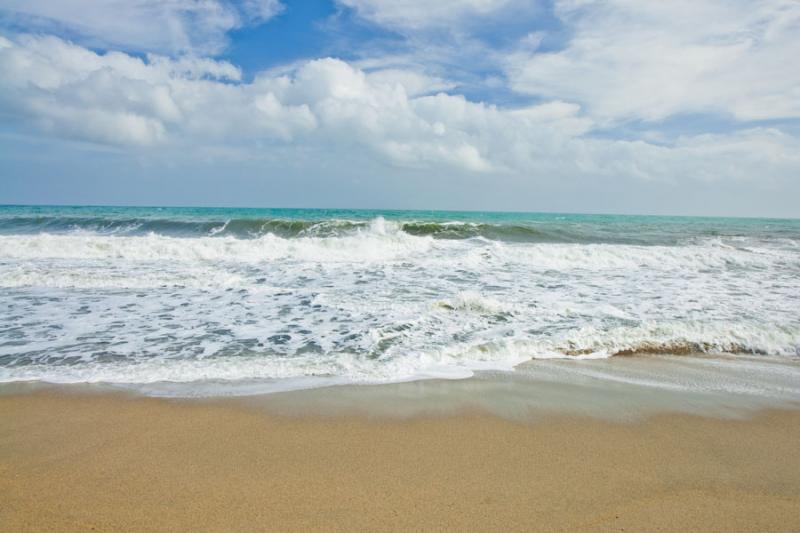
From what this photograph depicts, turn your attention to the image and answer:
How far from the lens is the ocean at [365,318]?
4500 millimetres

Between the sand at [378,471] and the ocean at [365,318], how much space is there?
31.5 inches

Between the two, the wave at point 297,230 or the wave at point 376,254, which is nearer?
the wave at point 376,254

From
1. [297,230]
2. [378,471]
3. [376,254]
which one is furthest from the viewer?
[297,230]

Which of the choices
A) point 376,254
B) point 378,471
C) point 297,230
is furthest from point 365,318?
point 297,230

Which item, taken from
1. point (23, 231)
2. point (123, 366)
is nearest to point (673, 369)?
point (123, 366)

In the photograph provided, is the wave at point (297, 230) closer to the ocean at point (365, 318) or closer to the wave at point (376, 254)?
the wave at point (376, 254)

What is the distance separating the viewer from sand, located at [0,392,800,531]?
2289 mm

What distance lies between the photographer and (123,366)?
175 inches

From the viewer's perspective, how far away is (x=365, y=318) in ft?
20.8

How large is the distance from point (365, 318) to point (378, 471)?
3.68 meters


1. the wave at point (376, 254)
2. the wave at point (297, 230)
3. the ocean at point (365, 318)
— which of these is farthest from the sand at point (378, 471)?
the wave at point (297, 230)

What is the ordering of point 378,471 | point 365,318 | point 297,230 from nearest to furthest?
point 378,471 < point 365,318 < point 297,230

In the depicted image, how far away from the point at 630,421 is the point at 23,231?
28.4m

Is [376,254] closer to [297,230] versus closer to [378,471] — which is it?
[297,230]
